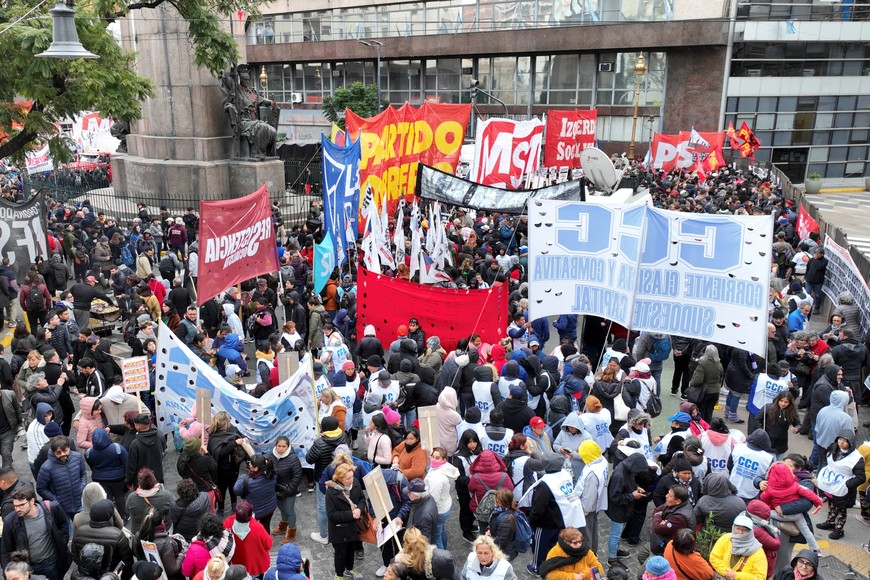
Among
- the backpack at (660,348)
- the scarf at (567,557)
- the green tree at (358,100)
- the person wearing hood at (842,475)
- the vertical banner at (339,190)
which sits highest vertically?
the green tree at (358,100)

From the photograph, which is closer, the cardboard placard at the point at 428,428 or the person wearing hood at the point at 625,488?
the person wearing hood at the point at 625,488

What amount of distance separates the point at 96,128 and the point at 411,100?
27.0 metres

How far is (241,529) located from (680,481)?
12.7ft

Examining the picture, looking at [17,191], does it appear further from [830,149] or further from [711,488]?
[830,149]

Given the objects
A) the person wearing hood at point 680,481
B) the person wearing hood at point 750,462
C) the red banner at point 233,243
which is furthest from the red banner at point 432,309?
the person wearing hood at point 680,481

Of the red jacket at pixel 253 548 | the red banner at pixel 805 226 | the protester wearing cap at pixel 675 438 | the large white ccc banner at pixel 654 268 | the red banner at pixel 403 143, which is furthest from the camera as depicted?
the red banner at pixel 805 226

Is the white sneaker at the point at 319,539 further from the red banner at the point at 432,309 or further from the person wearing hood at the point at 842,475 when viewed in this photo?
the person wearing hood at the point at 842,475

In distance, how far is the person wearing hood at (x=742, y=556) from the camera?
18.2 feet

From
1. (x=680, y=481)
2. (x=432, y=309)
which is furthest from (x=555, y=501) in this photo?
(x=432, y=309)

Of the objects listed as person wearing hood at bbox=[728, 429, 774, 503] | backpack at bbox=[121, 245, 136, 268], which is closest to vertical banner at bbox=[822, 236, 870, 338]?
person wearing hood at bbox=[728, 429, 774, 503]

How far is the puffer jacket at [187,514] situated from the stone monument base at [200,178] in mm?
16117

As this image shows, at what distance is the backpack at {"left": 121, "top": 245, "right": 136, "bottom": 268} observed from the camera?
16.2 meters

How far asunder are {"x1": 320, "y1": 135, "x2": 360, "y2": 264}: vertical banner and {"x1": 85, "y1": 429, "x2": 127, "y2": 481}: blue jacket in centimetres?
631

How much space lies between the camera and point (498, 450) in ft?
24.2
